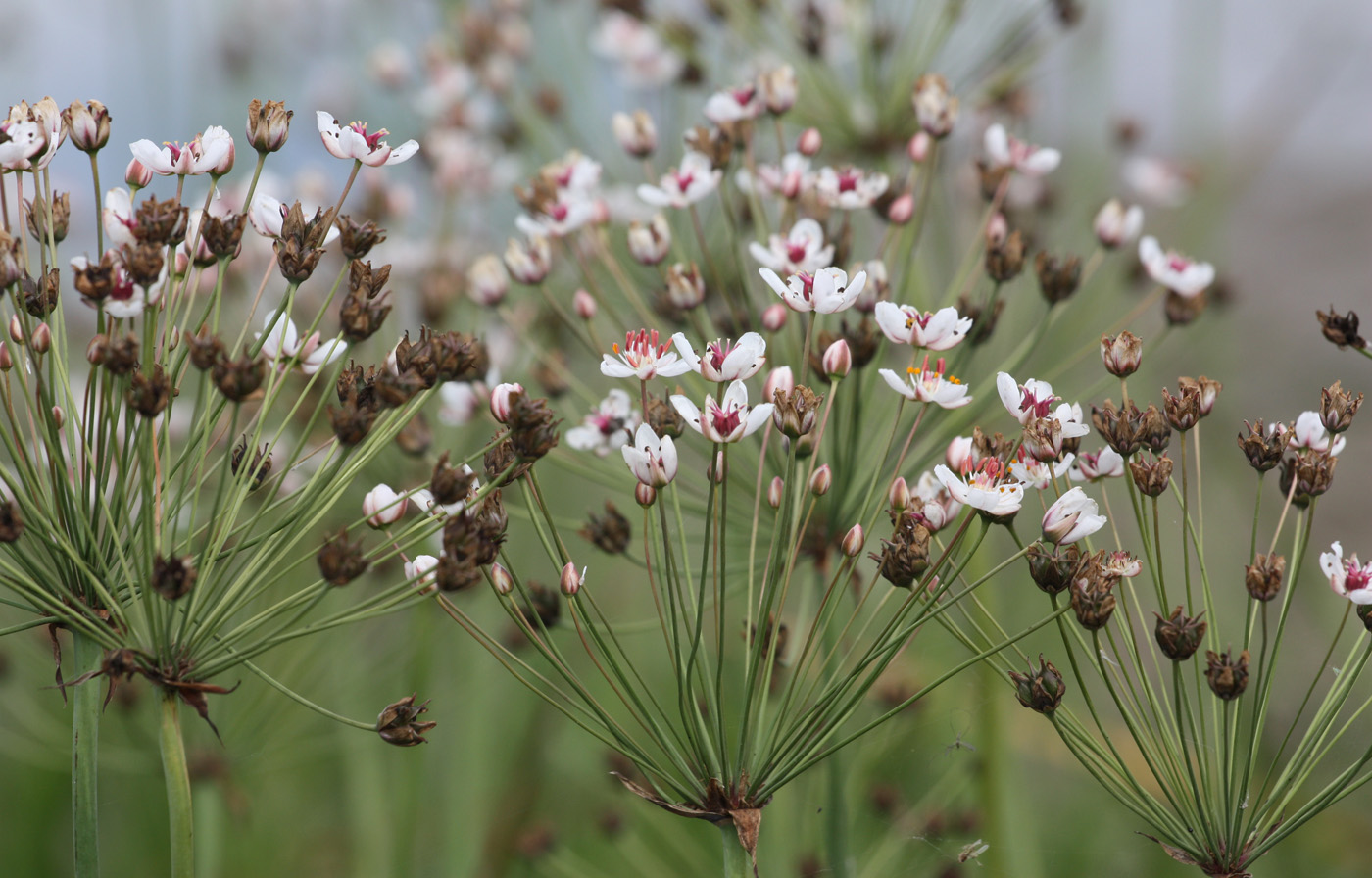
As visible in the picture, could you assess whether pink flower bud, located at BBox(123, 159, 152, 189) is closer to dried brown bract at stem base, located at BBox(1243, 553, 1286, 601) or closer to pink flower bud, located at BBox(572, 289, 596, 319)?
pink flower bud, located at BBox(572, 289, 596, 319)

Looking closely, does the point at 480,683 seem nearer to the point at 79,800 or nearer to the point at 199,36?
the point at 79,800

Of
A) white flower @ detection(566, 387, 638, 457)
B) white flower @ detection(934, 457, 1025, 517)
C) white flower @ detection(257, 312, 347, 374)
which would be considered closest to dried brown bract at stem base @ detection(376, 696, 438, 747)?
white flower @ detection(257, 312, 347, 374)

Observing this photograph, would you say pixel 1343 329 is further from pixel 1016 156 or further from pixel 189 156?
pixel 189 156

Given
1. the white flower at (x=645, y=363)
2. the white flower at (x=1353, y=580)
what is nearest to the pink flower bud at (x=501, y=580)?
the white flower at (x=645, y=363)


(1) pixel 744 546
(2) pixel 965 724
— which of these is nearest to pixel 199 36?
(1) pixel 744 546

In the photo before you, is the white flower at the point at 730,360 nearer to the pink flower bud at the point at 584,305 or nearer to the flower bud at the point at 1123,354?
the flower bud at the point at 1123,354

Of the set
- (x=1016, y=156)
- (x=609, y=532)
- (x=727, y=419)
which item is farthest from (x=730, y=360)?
(x=1016, y=156)
